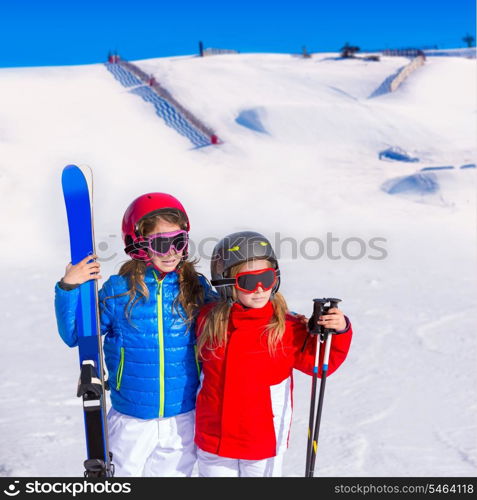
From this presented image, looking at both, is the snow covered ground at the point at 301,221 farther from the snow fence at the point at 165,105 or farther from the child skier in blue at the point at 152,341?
the child skier in blue at the point at 152,341

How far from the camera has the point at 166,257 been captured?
2717 mm

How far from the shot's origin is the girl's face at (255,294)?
260cm

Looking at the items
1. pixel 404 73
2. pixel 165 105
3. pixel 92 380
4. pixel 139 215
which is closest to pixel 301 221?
pixel 139 215

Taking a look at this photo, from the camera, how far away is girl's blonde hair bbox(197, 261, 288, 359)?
8.49 ft

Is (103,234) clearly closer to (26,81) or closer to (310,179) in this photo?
(310,179)

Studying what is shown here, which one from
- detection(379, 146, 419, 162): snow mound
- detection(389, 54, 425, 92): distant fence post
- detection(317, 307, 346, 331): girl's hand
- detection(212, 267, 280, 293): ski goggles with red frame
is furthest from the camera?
detection(389, 54, 425, 92): distant fence post

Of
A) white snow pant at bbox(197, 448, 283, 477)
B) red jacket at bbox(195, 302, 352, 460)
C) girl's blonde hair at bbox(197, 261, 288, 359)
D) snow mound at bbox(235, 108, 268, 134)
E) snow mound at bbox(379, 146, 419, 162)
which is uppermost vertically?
snow mound at bbox(235, 108, 268, 134)

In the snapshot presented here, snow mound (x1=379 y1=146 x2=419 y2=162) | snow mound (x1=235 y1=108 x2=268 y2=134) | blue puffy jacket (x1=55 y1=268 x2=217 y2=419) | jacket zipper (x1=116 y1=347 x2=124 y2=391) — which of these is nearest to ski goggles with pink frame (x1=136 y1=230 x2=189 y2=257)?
blue puffy jacket (x1=55 y1=268 x2=217 y2=419)

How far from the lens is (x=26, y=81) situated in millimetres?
24406

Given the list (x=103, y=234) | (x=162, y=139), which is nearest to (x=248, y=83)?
(x=162, y=139)

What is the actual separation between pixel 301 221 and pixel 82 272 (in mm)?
9865

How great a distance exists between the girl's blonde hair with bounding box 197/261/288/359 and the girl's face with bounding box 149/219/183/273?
29cm

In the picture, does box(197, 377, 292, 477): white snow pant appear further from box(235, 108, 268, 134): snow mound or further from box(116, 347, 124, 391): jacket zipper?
box(235, 108, 268, 134): snow mound

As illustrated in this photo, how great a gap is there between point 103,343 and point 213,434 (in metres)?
0.72
